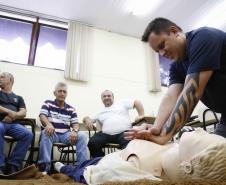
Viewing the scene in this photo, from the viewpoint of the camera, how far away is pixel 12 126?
2.64 metres

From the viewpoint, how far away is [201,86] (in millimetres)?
1125

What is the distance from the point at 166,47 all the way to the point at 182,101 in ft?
1.00

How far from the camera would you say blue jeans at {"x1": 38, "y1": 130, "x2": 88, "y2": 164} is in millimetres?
2508

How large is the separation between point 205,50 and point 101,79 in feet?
11.0

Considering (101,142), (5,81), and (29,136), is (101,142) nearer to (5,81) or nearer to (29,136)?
(29,136)

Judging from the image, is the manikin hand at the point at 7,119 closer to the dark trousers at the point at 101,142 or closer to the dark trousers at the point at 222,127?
the dark trousers at the point at 101,142

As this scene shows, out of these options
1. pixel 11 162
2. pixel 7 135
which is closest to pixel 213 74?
pixel 11 162

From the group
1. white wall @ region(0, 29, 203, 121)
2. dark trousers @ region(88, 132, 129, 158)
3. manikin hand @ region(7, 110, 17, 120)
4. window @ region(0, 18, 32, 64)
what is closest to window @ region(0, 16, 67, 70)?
window @ region(0, 18, 32, 64)

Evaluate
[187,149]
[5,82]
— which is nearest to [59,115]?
[5,82]

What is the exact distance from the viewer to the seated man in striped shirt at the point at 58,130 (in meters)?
2.54

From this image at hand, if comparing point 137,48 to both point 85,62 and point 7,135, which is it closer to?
point 85,62

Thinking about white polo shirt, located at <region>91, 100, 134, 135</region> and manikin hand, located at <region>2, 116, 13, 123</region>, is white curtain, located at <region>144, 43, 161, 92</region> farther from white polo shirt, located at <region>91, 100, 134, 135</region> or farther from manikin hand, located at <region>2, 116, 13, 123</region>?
manikin hand, located at <region>2, 116, 13, 123</region>

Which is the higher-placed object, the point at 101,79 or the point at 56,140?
the point at 101,79

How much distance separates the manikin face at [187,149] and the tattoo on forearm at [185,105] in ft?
0.87
